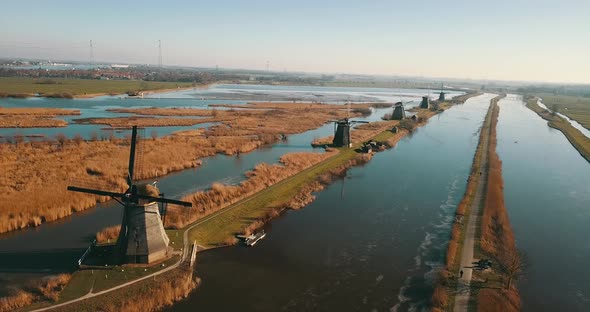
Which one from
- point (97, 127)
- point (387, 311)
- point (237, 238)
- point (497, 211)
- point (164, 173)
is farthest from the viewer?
point (97, 127)

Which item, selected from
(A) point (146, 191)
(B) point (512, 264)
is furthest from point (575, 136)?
(A) point (146, 191)

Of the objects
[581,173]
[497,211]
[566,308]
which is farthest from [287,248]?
[581,173]

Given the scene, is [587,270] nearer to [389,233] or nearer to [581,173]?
[389,233]

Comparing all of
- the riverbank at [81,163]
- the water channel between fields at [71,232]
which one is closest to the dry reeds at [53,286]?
the water channel between fields at [71,232]

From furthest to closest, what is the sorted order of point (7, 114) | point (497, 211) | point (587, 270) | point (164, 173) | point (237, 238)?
point (7, 114), point (164, 173), point (497, 211), point (237, 238), point (587, 270)

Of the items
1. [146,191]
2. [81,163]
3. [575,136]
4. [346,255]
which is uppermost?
[146,191]

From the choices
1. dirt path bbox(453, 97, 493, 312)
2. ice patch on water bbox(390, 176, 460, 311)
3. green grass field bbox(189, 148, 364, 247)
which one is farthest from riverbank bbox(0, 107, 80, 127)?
dirt path bbox(453, 97, 493, 312)

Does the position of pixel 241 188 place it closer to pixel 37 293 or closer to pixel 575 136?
pixel 37 293
